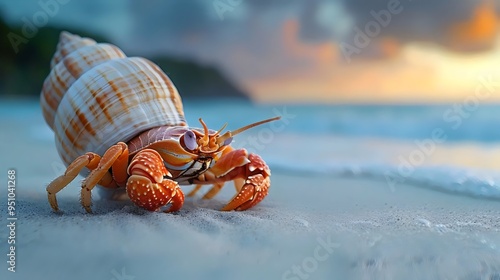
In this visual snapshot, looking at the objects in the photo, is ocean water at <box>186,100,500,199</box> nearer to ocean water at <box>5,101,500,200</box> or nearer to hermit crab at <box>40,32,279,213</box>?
ocean water at <box>5,101,500,200</box>

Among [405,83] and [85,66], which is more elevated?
[85,66]

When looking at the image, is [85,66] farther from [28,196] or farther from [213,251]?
[213,251]

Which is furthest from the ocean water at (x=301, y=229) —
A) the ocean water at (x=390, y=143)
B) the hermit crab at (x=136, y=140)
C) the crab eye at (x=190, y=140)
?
the crab eye at (x=190, y=140)

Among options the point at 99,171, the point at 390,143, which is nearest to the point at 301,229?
the point at 99,171

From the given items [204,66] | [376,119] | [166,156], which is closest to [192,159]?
[166,156]

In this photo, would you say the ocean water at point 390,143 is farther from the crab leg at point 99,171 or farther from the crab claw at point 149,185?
the crab leg at point 99,171

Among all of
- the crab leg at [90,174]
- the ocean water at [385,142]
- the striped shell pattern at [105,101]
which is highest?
the striped shell pattern at [105,101]

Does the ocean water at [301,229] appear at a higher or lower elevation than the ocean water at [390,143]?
higher
